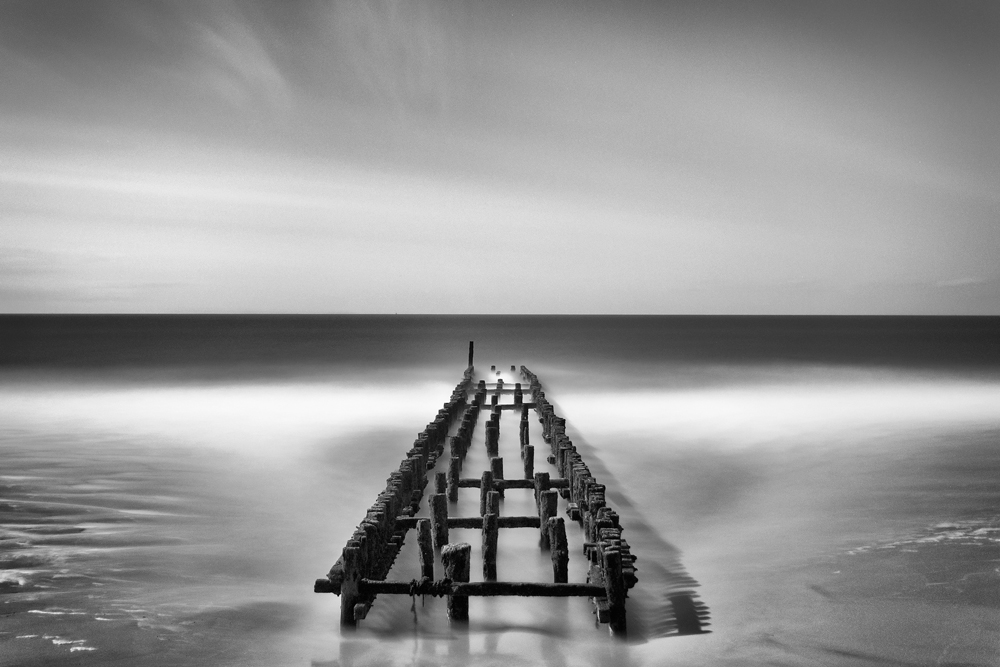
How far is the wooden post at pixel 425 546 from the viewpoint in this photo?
6668 mm

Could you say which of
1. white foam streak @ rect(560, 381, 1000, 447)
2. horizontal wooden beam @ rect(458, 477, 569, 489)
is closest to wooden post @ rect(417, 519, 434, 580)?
horizontal wooden beam @ rect(458, 477, 569, 489)

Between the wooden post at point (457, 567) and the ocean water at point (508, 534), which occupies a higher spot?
the wooden post at point (457, 567)

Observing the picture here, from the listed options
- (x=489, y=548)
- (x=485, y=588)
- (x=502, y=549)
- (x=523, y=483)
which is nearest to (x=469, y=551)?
(x=485, y=588)

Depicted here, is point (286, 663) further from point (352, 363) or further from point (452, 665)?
point (352, 363)

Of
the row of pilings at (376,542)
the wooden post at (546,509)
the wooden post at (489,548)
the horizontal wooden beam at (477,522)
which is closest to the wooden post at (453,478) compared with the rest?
the row of pilings at (376,542)

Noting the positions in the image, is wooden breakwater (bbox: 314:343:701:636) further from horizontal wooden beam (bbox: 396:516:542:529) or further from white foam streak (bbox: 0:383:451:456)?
white foam streak (bbox: 0:383:451:456)

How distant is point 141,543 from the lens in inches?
345

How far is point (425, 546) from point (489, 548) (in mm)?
560

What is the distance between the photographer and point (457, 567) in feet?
19.9

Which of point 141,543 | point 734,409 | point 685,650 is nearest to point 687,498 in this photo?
point 685,650

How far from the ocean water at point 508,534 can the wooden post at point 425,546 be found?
400 millimetres

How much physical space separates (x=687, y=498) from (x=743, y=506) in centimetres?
80

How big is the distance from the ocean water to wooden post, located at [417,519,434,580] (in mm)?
400

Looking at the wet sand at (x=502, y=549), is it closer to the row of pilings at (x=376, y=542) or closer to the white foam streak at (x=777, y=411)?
the row of pilings at (x=376, y=542)
